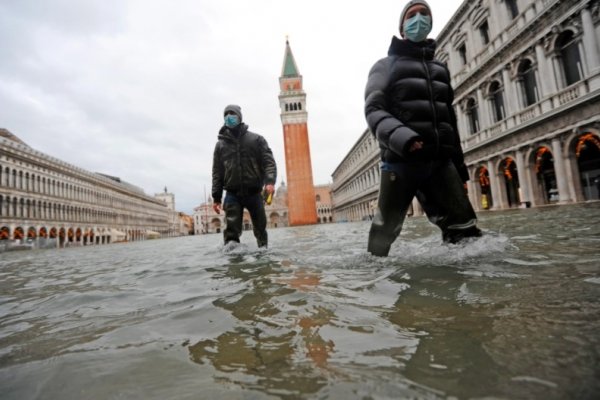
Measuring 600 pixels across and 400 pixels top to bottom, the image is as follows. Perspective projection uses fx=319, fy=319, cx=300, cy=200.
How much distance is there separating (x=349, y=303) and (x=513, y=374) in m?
0.82

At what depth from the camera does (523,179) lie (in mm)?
14172

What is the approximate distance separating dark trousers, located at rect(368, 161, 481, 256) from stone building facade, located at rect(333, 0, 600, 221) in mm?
11870

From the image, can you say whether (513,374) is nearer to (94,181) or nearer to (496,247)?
(496,247)

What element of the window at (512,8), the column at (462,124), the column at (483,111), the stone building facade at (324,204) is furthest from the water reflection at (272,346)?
the stone building facade at (324,204)

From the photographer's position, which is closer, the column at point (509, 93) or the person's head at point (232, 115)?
the person's head at point (232, 115)

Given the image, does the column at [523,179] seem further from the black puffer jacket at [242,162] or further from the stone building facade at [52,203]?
the stone building facade at [52,203]

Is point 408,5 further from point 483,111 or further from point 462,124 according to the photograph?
point 462,124

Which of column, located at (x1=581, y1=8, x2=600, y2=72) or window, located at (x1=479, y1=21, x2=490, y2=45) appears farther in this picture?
window, located at (x1=479, y1=21, x2=490, y2=45)

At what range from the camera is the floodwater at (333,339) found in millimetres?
760

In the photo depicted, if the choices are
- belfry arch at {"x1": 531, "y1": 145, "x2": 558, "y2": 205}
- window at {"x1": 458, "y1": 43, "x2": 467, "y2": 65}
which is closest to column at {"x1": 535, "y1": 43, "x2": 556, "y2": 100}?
belfry arch at {"x1": 531, "y1": 145, "x2": 558, "y2": 205}

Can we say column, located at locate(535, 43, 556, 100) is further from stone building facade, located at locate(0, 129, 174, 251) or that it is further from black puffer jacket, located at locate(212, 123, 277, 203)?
stone building facade, located at locate(0, 129, 174, 251)

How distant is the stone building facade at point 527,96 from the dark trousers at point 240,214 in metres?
12.3

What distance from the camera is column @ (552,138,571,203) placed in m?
12.1

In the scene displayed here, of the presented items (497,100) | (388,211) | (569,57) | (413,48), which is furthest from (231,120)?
(497,100)
